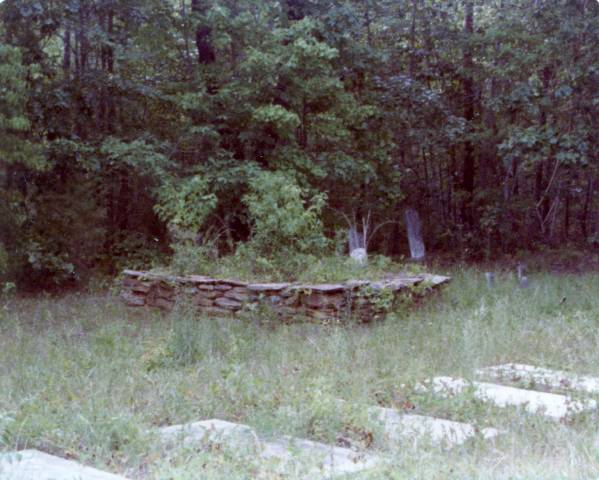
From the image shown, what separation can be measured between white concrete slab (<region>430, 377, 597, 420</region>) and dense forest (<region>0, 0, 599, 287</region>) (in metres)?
4.59

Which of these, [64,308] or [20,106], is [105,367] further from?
[20,106]

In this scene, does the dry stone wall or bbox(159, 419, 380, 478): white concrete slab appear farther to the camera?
the dry stone wall

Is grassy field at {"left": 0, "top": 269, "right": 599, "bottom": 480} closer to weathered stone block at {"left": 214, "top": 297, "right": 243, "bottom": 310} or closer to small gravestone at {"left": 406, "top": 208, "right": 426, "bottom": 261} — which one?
weathered stone block at {"left": 214, "top": 297, "right": 243, "bottom": 310}

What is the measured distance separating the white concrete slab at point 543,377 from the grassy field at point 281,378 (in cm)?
18

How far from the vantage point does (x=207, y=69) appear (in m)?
12.9

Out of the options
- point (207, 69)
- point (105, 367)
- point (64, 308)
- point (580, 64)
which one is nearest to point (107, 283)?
point (64, 308)

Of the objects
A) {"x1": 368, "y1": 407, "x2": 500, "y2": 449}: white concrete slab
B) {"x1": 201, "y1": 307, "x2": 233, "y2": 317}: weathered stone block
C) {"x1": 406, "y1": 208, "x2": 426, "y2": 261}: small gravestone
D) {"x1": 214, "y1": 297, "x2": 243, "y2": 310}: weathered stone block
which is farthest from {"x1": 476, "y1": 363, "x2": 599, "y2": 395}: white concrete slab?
{"x1": 406, "y1": 208, "x2": 426, "y2": 261}: small gravestone

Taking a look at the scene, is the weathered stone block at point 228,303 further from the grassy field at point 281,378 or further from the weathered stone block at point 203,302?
the grassy field at point 281,378

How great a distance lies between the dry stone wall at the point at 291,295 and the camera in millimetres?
8289

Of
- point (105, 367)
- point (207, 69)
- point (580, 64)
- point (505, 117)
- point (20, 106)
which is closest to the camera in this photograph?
point (105, 367)

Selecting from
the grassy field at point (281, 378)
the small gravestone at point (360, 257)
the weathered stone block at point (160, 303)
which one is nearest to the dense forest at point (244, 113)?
the small gravestone at point (360, 257)

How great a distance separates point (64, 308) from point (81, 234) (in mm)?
2659

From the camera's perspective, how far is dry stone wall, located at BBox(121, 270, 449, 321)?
326 inches

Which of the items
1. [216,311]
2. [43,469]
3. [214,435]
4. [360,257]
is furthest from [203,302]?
[43,469]
